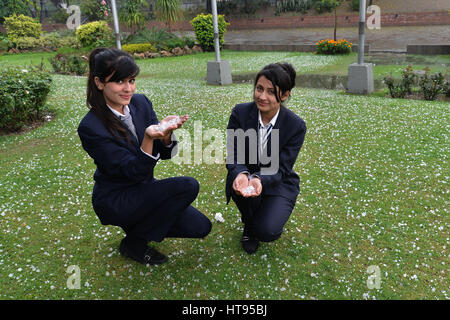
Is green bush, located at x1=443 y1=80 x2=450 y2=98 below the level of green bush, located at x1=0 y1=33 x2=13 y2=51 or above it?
below

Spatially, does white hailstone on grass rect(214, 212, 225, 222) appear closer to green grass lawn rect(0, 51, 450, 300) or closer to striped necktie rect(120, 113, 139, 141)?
green grass lawn rect(0, 51, 450, 300)

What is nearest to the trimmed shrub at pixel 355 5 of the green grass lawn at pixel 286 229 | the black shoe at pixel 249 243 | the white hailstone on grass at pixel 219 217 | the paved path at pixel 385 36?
the paved path at pixel 385 36

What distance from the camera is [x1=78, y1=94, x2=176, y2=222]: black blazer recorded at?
105 inches

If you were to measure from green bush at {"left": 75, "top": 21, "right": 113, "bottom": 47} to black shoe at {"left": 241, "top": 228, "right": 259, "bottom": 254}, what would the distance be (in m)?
21.9

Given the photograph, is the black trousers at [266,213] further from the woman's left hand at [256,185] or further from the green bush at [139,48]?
the green bush at [139,48]

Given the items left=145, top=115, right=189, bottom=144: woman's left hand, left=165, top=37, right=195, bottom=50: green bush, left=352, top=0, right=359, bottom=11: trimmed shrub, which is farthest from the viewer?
left=352, top=0, right=359, bottom=11: trimmed shrub

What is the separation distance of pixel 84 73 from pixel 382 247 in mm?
14941

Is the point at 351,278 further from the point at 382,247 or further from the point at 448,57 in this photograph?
the point at 448,57

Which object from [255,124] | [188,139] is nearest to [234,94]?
[188,139]

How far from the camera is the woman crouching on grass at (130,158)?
102 inches

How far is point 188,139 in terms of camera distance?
6.88 metres

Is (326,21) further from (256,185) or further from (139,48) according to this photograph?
(256,185)
